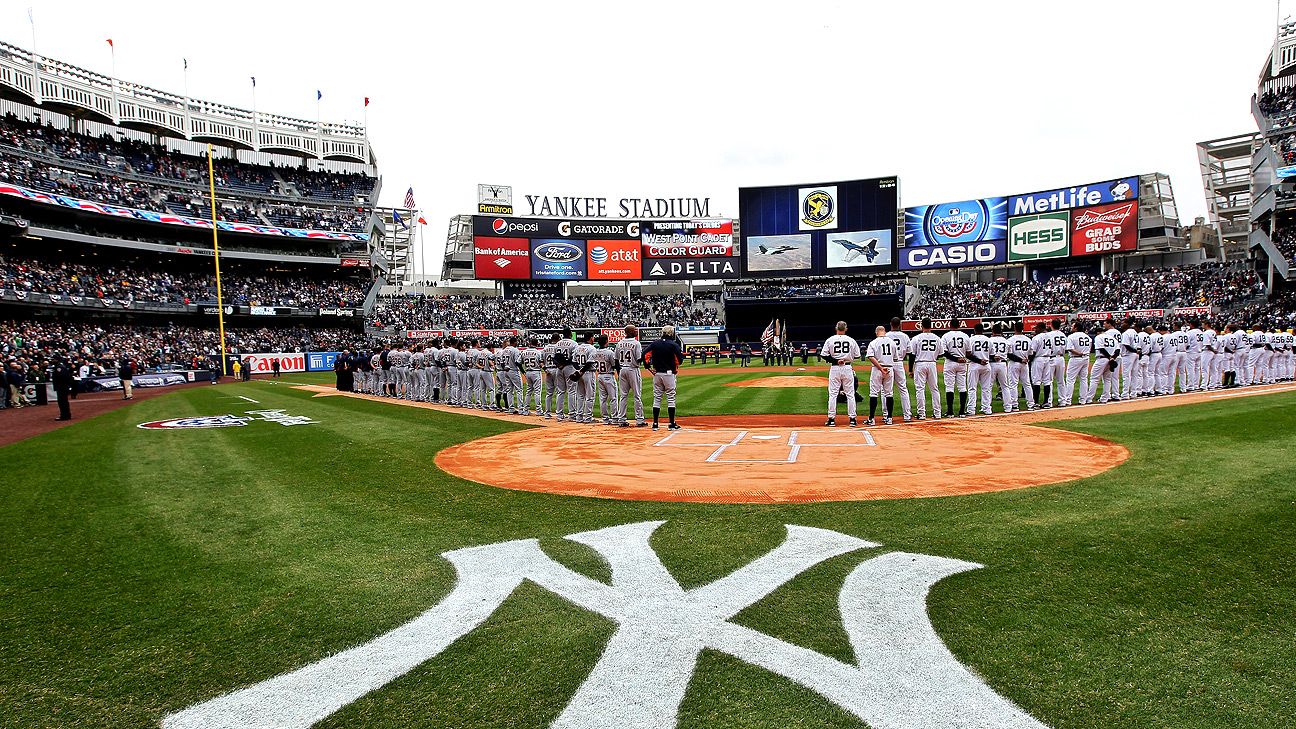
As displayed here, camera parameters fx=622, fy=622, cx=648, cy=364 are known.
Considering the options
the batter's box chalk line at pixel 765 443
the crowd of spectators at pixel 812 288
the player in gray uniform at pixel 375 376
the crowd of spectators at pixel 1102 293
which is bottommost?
the batter's box chalk line at pixel 765 443

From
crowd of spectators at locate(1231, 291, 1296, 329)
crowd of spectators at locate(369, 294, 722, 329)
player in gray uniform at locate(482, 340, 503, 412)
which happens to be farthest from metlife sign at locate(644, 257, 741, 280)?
player in gray uniform at locate(482, 340, 503, 412)

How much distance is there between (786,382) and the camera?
24484 mm

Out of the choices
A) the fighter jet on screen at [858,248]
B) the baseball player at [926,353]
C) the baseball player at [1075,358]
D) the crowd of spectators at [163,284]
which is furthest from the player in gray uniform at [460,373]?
the fighter jet on screen at [858,248]

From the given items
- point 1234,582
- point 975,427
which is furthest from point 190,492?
point 975,427

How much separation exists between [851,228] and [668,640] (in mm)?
55226

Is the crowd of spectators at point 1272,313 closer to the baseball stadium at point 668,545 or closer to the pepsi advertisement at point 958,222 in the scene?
the pepsi advertisement at point 958,222

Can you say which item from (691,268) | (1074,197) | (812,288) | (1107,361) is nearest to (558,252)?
(691,268)

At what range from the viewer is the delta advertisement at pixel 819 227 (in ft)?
175

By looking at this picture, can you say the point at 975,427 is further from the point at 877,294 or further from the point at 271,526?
the point at 877,294

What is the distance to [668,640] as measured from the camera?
11.0 ft

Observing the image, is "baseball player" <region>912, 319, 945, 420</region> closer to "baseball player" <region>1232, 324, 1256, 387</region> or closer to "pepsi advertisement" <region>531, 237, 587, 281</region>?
"baseball player" <region>1232, 324, 1256, 387</region>

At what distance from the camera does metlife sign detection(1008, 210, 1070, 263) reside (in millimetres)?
48781

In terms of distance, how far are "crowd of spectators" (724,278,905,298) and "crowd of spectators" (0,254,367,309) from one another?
34520mm

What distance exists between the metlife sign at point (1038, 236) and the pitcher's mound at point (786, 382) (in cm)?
3424
